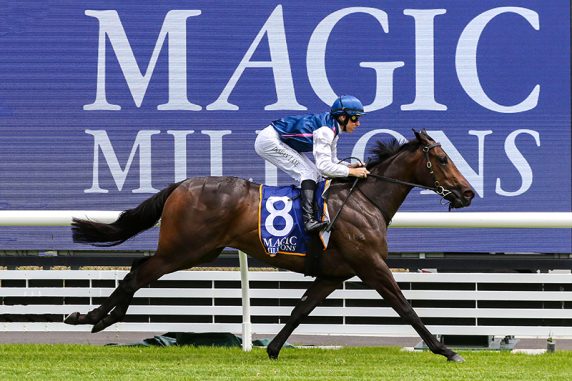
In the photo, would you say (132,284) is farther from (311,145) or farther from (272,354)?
(311,145)

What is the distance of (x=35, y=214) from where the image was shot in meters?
8.38

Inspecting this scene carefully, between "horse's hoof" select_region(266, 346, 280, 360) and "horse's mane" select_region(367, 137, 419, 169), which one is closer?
"horse's hoof" select_region(266, 346, 280, 360)

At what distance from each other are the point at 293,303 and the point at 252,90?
65.4 inches

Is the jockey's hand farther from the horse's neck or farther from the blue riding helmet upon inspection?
the blue riding helmet

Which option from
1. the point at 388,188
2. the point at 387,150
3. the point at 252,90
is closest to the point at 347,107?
the point at 387,150

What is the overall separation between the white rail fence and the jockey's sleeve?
85 centimetres

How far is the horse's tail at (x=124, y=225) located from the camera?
807 cm

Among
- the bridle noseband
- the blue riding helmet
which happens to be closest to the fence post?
the blue riding helmet

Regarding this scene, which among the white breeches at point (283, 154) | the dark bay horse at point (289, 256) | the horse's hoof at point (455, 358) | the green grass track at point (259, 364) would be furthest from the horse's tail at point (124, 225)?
the horse's hoof at point (455, 358)

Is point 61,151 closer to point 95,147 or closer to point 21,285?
point 95,147

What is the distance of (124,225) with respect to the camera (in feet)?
26.8

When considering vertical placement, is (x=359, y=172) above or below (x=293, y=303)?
above

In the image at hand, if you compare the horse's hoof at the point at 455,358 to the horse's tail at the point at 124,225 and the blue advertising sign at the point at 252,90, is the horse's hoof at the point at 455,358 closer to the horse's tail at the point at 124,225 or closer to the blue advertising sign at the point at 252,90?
the blue advertising sign at the point at 252,90

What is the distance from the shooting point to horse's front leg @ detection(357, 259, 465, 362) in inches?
302
